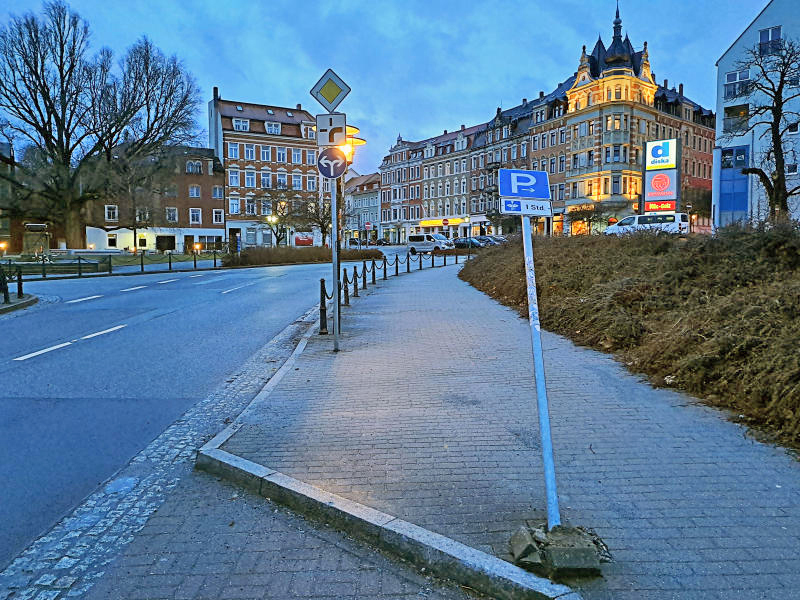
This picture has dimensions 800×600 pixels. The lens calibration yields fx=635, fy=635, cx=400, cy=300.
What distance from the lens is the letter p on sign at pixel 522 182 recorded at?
3.97 metres

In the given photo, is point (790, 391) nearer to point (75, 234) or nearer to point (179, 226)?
point (75, 234)

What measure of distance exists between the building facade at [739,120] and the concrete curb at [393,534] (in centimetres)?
4544

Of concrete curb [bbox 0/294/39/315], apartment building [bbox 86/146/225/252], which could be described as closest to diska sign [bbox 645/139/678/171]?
concrete curb [bbox 0/294/39/315]

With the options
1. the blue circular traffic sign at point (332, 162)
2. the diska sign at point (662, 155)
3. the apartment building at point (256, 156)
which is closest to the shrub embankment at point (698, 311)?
the blue circular traffic sign at point (332, 162)

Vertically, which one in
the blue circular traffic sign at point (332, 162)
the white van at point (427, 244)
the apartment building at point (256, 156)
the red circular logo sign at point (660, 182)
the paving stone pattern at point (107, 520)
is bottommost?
the paving stone pattern at point (107, 520)

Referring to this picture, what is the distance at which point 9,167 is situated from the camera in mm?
45969

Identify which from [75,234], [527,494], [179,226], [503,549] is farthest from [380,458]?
[179,226]

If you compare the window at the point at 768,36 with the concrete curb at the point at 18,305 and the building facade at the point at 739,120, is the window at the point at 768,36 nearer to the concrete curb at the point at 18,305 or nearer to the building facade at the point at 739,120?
the building facade at the point at 739,120

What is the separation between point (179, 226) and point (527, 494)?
71.9 meters

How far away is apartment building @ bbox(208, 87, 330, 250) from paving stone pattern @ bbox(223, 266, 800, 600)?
65.7 meters

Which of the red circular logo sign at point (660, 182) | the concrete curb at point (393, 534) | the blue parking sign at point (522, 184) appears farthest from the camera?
the red circular logo sign at point (660, 182)

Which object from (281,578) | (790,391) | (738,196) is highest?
(738,196)

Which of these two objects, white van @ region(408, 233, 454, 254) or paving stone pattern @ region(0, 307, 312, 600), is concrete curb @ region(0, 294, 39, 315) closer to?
paving stone pattern @ region(0, 307, 312, 600)

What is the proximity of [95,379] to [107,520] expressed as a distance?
4.44 metres
